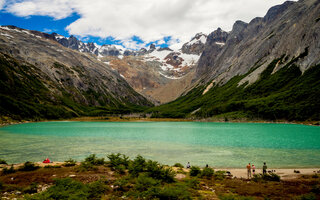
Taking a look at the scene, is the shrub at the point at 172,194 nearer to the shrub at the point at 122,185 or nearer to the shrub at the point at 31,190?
the shrub at the point at 122,185

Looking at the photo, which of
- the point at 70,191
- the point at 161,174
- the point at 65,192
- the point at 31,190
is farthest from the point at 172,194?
the point at 31,190

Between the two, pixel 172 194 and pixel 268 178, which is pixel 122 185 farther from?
pixel 268 178

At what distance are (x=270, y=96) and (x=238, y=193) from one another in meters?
194

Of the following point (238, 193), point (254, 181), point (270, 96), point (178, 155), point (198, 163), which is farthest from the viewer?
point (270, 96)

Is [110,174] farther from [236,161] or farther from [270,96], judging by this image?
[270,96]

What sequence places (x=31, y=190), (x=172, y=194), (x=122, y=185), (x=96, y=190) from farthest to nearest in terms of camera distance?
(x=122, y=185)
(x=31, y=190)
(x=96, y=190)
(x=172, y=194)

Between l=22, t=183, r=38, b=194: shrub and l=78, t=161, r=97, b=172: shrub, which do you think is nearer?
l=22, t=183, r=38, b=194: shrub

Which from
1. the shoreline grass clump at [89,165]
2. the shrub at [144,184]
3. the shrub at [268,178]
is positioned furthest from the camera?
the shoreline grass clump at [89,165]

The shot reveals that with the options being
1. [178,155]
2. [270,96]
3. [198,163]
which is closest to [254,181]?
[198,163]

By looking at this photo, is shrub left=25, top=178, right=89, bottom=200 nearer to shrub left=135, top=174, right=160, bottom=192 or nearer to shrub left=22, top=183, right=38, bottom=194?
shrub left=22, top=183, right=38, bottom=194

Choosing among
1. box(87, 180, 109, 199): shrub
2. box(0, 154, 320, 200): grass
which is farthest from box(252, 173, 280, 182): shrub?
box(87, 180, 109, 199): shrub

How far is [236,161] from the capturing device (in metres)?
42.7

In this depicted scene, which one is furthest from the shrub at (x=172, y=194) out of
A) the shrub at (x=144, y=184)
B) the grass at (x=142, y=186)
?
the shrub at (x=144, y=184)

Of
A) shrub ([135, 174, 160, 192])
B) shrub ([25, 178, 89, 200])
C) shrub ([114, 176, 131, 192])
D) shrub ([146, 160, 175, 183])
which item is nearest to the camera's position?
shrub ([25, 178, 89, 200])
